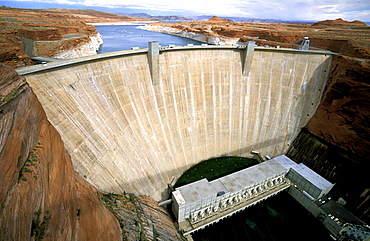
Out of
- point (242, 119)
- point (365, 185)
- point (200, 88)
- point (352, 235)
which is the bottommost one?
point (352, 235)

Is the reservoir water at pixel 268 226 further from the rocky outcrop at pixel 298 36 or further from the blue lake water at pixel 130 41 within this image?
the blue lake water at pixel 130 41

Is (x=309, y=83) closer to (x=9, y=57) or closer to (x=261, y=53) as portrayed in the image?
(x=261, y=53)

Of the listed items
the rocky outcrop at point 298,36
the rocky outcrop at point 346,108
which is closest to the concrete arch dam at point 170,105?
the rocky outcrop at point 346,108

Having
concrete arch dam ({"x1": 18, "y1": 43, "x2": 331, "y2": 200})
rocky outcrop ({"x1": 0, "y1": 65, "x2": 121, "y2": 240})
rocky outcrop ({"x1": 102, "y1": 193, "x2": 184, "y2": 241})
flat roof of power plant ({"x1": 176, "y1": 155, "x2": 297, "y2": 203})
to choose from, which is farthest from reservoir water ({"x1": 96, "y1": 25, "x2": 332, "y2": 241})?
rocky outcrop ({"x1": 0, "y1": 65, "x2": 121, "y2": 240})

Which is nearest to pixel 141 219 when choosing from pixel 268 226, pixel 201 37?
pixel 268 226

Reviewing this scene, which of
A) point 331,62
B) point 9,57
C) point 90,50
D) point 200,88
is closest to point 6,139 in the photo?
point 9,57

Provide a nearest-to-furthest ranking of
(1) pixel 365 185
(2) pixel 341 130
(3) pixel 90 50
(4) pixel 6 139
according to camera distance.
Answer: (4) pixel 6 139 < (1) pixel 365 185 < (2) pixel 341 130 < (3) pixel 90 50

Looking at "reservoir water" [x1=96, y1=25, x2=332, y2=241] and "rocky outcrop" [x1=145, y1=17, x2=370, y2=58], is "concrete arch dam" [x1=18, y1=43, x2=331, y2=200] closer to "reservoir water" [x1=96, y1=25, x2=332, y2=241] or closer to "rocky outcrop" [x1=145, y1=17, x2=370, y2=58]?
"rocky outcrop" [x1=145, y1=17, x2=370, y2=58]
